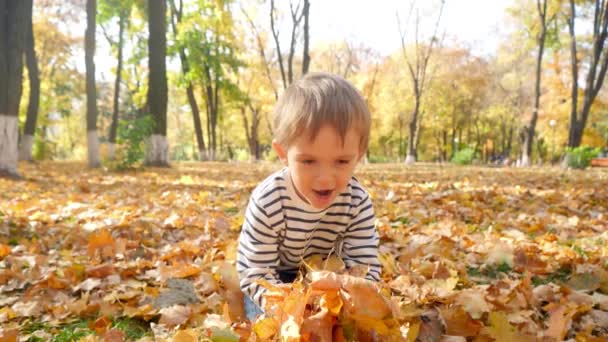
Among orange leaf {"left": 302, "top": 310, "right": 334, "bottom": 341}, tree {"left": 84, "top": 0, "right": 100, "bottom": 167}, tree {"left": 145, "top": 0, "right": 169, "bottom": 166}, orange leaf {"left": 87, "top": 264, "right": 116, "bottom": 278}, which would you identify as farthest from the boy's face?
tree {"left": 84, "top": 0, "right": 100, "bottom": 167}

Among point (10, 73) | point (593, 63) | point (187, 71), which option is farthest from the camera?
point (187, 71)

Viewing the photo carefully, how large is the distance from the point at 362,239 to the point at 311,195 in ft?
1.42

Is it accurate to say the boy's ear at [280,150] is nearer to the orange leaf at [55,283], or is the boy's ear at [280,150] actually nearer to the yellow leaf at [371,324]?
the yellow leaf at [371,324]

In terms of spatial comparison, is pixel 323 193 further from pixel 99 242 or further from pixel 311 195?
pixel 99 242

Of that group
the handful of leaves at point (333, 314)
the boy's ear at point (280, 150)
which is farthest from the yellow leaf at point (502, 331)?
the boy's ear at point (280, 150)

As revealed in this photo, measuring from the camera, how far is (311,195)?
65.2 inches

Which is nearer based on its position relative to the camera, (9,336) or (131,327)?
(9,336)

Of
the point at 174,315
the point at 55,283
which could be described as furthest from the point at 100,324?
the point at 55,283

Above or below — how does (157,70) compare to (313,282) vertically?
above

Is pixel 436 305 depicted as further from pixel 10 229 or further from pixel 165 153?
pixel 165 153

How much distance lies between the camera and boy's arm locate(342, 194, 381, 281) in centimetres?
192

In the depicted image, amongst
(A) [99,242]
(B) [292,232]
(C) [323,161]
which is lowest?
(A) [99,242]

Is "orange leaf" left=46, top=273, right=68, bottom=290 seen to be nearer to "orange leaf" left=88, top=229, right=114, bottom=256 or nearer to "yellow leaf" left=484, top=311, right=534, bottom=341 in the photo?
"orange leaf" left=88, top=229, right=114, bottom=256

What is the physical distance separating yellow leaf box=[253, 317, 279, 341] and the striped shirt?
0.50 m
